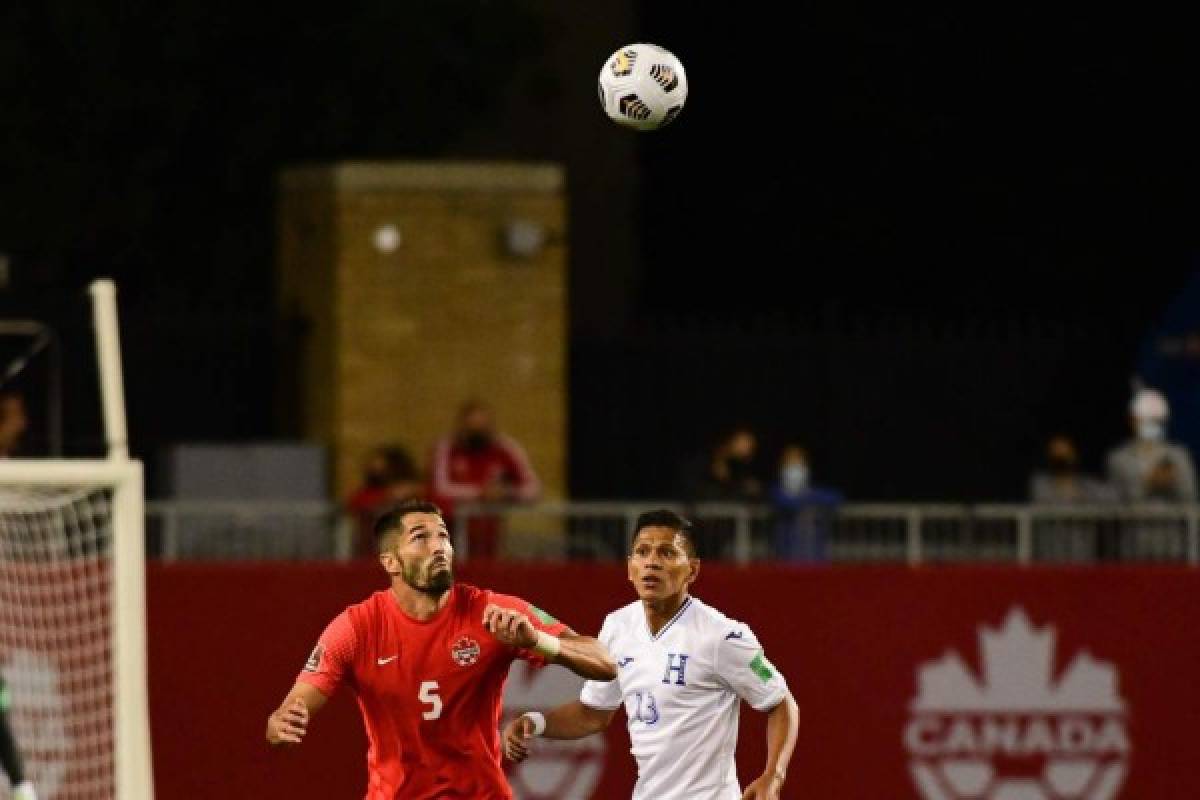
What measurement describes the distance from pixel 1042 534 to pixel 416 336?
5257 mm

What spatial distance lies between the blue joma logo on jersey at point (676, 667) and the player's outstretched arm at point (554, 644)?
0.36 metres

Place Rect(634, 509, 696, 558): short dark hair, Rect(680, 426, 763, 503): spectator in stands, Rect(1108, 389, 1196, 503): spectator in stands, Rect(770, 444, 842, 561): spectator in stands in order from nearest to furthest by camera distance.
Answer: Rect(634, 509, 696, 558): short dark hair < Rect(770, 444, 842, 561): spectator in stands < Rect(680, 426, 763, 503): spectator in stands < Rect(1108, 389, 1196, 503): spectator in stands

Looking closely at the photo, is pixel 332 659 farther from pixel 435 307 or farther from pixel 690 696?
pixel 435 307

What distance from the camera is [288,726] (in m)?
13.0

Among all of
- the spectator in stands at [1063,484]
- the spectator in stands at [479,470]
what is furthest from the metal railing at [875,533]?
the spectator in stands at [1063,484]

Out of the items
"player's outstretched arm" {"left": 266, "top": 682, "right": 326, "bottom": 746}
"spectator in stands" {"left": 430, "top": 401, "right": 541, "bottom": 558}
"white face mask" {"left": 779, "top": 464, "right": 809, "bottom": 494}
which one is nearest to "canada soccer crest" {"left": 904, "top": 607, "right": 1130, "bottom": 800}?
"spectator in stands" {"left": 430, "top": 401, "right": 541, "bottom": 558}

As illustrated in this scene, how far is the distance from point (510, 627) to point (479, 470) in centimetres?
919

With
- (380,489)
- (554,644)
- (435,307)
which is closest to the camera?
(554,644)

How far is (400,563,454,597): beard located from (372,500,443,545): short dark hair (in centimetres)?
14

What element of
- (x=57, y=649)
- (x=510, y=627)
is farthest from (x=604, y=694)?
(x=57, y=649)

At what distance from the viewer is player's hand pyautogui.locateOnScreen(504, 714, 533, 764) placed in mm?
13797

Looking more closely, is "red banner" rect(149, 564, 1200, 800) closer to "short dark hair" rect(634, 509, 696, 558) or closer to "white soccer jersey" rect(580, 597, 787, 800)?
"white soccer jersey" rect(580, 597, 787, 800)

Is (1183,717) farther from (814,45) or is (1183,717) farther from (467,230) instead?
(814,45)

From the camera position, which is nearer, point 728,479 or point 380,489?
point 380,489
